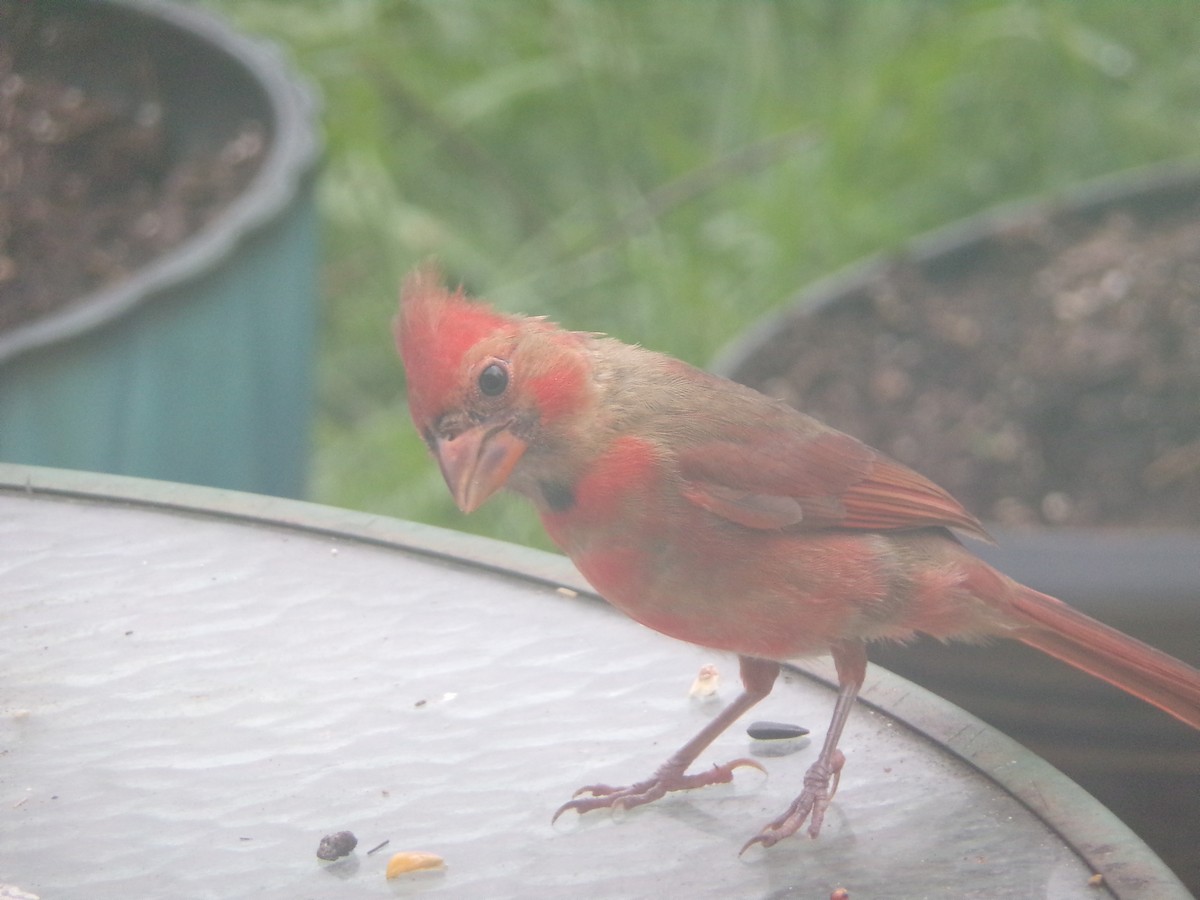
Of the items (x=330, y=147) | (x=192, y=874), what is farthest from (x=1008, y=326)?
(x=192, y=874)

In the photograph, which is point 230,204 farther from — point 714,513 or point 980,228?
point 714,513

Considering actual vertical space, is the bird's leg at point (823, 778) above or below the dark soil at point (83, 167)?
below

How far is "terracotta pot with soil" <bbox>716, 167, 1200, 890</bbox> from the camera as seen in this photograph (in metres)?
2.95

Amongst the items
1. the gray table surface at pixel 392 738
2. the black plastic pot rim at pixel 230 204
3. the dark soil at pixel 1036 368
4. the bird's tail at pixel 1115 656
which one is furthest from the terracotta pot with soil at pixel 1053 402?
the black plastic pot rim at pixel 230 204

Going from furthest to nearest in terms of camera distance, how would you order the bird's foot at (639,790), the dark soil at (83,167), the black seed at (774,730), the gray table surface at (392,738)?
the dark soil at (83,167) → the black seed at (774,730) → the bird's foot at (639,790) → the gray table surface at (392,738)

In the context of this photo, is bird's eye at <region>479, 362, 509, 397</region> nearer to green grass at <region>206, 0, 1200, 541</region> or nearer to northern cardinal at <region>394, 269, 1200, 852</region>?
northern cardinal at <region>394, 269, 1200, 852</region>

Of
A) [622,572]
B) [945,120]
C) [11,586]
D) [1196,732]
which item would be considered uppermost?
[945,120]

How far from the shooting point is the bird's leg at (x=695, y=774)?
1934 mm

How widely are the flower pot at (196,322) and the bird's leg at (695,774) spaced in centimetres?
160

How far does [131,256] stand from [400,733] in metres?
2.22

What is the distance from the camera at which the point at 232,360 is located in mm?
3535

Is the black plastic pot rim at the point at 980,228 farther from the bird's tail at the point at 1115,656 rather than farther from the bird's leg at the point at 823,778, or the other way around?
the bird's leg at the point at 823,778

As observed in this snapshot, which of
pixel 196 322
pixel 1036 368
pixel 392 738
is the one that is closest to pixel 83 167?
pixel 196 322

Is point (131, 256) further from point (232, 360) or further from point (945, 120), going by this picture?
point (945, 120)
